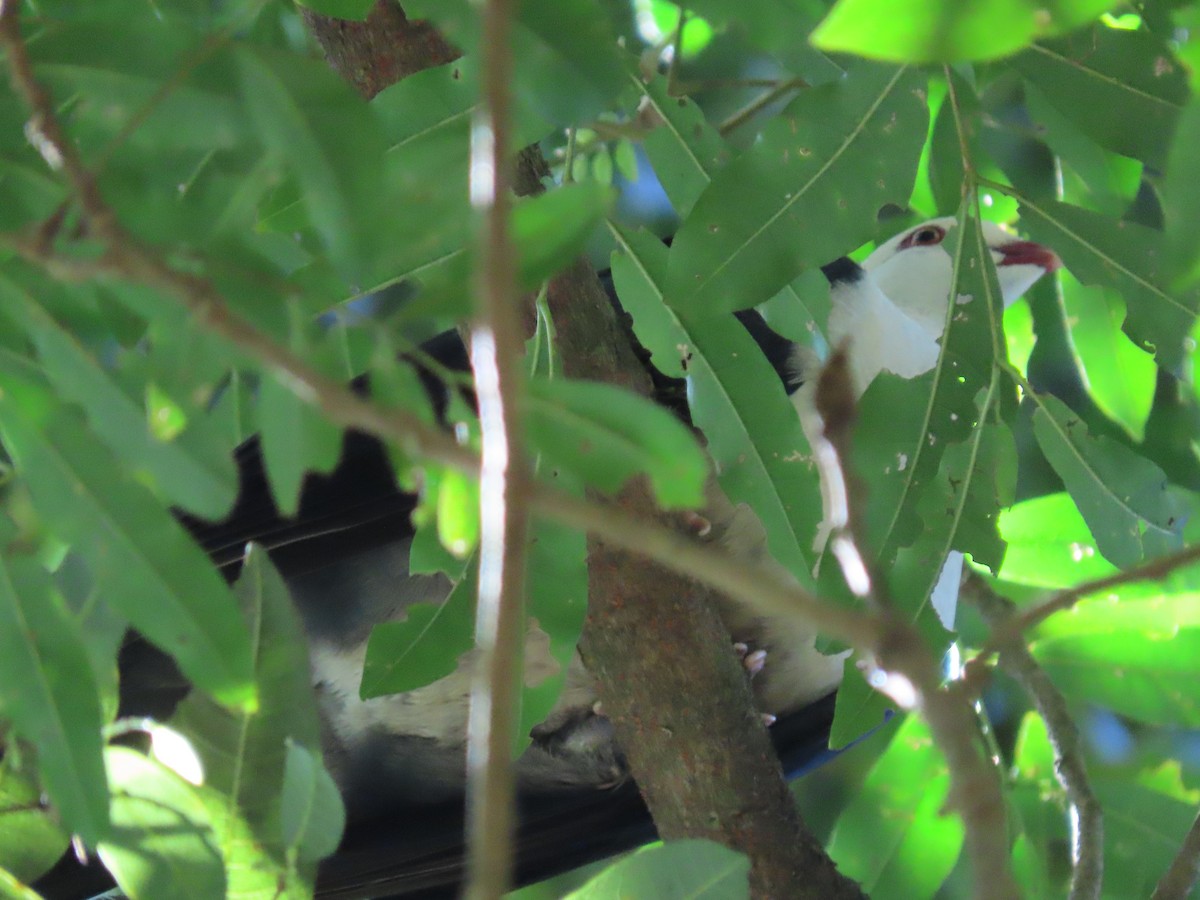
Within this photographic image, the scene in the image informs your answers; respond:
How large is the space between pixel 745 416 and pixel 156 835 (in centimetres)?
60

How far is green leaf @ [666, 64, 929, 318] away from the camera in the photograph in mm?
1087

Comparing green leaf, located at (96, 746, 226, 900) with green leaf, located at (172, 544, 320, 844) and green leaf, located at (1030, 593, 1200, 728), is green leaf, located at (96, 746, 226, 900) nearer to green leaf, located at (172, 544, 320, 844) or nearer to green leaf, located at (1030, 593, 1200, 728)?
green leaf, located at (172, 544, 320, 844)

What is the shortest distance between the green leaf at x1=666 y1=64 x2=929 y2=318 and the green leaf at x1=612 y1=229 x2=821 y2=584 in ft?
0.53

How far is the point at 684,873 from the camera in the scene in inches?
43.2

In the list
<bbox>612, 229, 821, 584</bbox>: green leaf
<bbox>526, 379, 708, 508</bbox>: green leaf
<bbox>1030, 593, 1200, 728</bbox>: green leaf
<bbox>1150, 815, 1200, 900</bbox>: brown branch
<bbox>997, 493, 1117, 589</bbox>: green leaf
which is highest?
<bbox>526, 379, 708, 508</bbox>: green leaf

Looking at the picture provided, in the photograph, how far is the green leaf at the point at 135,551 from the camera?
792mm

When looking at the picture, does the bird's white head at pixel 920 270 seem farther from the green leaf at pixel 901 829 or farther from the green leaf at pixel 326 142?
the green leaf at pixel 326 142

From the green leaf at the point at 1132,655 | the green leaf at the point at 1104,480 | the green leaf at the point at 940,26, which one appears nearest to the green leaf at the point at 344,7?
the green leaf at the point at 940,26

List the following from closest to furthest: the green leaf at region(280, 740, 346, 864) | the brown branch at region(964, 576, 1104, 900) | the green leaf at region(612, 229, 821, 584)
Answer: the green leaf at region(280, 740, 346, 864) → the green leaf at region(612, 229, 821, 584) → the brown branch at region(964, 576, 1104, 900)

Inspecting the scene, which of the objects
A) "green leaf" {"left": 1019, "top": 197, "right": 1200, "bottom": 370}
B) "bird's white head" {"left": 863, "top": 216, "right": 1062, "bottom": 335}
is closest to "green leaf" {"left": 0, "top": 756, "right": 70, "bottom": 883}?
"green leaf" {"left": 1019, "top": 197, "right": 1200, "bottom": 370}

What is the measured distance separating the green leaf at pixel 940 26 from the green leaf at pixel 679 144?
64cm

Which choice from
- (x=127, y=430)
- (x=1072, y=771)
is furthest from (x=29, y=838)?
(x=1072, y=771)

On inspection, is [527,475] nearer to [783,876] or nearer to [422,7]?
[422,7]

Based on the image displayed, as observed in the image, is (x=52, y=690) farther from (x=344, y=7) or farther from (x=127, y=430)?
(x=344, y=7)
